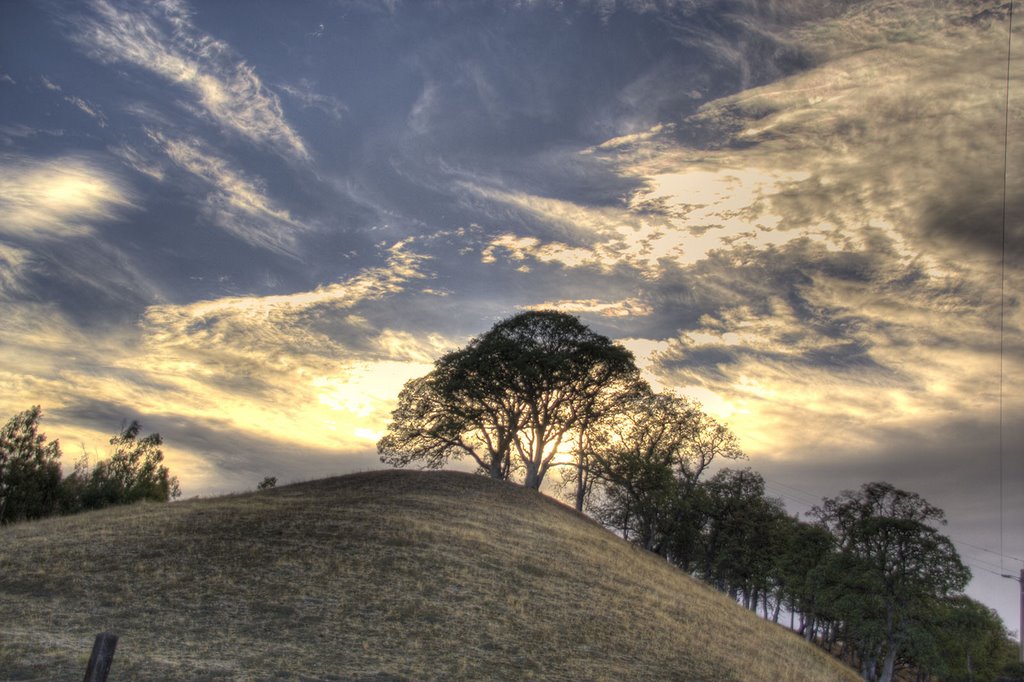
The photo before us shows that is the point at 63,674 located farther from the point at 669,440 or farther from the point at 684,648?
the point at 669,440

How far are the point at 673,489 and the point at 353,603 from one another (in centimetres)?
4667

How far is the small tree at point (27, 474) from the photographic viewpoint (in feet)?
242

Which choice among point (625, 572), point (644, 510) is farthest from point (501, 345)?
point (625, 572)

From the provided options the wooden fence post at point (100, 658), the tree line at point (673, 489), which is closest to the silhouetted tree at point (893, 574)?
the tree line at point (673, 489)

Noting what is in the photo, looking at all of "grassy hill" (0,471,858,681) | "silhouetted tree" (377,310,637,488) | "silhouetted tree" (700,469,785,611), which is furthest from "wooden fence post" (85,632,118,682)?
"silhouetted tree" (700,469,785,611)

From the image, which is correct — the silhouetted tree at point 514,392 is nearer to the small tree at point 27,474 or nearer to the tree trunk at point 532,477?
the tree trunk at point 532,477

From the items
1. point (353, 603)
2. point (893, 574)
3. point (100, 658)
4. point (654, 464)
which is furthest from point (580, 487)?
point (100, 658)

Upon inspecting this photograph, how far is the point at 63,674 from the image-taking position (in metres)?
17.0

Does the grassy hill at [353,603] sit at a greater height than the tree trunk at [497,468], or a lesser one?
lesser

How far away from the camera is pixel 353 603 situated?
85.3 ft

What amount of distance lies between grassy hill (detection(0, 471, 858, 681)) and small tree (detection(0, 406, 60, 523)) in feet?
126

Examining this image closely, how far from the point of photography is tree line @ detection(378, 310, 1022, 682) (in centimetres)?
5588

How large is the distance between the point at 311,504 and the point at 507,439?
79.7ft

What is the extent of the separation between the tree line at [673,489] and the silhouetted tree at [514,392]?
134 millimetres
